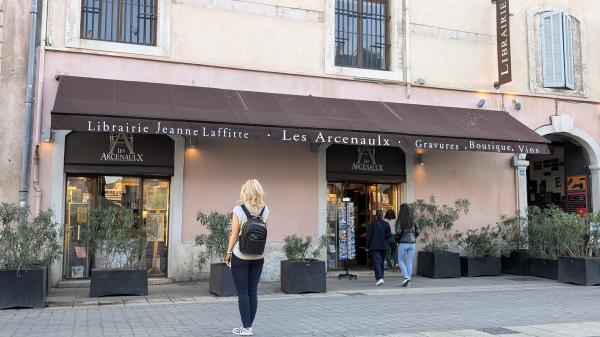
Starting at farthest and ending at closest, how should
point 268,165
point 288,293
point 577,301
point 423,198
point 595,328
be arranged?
point 423,198 < point 268,165 < point 288,293 < point 577,301 < point 595,328

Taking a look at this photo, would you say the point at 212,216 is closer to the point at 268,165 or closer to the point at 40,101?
the point at 268,165

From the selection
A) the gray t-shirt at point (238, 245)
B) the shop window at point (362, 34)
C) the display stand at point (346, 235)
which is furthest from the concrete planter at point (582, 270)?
the gray t-shirt at point (238, 245)

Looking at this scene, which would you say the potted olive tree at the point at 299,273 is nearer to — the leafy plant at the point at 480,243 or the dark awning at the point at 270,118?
the dark awning at the point at 270,118

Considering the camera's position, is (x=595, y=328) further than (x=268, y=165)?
No

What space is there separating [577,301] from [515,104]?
609 cm

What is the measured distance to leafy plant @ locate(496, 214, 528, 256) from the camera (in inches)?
515

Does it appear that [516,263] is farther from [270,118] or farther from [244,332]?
[244,332]

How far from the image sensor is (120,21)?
1142 centimetres

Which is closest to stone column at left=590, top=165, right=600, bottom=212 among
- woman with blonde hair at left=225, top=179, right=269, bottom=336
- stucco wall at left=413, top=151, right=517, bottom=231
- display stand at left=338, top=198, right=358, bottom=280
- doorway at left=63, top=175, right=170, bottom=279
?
stucco wall at left=413, top=151, right=517, bottom=231

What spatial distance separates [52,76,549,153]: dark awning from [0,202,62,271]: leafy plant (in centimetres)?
152

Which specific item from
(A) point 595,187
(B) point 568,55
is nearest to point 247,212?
(B) point 568,55

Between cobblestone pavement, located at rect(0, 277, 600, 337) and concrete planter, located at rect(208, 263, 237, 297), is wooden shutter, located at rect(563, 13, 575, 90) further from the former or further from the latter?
concrete planter, located at rect(208, 263, 237, 297)

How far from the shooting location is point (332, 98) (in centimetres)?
1236

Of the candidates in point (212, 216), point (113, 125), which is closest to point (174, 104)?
point (113, 125)
